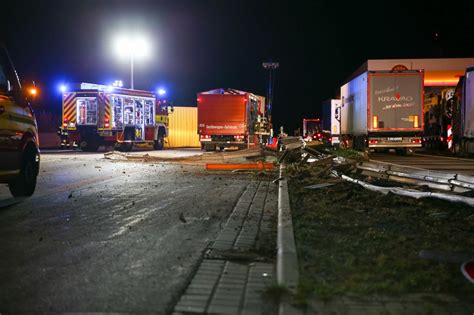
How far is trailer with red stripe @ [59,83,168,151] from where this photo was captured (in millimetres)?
27375

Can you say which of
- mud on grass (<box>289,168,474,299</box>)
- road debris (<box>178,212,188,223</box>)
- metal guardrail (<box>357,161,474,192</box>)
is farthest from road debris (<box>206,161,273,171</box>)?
road debris (<box>178,212,188,223</box>)

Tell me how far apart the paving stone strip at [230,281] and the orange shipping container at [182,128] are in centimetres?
3257

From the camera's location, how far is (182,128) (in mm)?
39781

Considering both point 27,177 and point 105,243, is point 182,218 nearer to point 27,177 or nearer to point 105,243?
point 105,243

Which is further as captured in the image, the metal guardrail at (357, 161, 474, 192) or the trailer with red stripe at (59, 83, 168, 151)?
the trailer with red stripe at (59, 83, 168, 151)

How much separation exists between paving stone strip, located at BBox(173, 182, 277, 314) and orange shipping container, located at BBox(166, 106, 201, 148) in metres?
32.6

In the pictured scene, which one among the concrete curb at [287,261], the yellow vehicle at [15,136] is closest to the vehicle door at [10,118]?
the yellow vehicle at [15,136]

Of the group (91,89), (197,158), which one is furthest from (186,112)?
(197,158)

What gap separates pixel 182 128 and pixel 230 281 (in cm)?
3558

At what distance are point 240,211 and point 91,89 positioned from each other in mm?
21702

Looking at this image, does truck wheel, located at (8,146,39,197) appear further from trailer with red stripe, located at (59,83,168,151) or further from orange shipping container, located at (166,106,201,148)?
orange shipping container, located at (166,106,201,148)

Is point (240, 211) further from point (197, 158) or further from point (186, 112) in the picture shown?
point (186, 112)

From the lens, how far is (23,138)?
30.0 feet

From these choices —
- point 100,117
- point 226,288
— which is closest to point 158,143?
point 100,117
